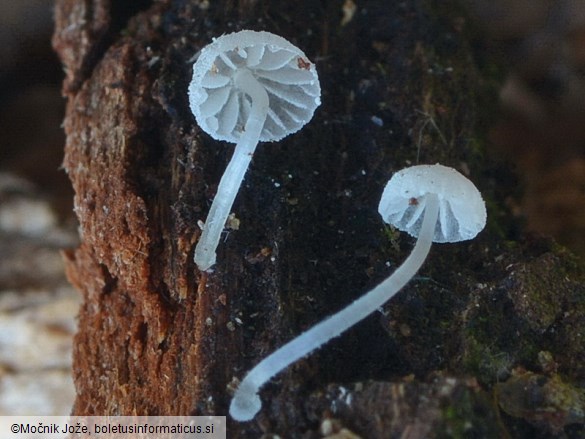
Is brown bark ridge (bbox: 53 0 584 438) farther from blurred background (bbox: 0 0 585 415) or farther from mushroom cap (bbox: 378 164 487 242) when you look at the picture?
blurred background (bbox: 0 0 585 415)

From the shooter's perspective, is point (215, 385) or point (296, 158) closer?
point (215, 385)

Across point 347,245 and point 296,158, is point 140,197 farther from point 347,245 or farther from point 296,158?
point 347,245

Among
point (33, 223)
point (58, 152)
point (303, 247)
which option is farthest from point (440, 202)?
point (58, 152)

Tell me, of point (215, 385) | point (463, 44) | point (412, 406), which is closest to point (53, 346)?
point (215, 385)

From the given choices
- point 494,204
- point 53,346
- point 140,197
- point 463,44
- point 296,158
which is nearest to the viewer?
point 140,197

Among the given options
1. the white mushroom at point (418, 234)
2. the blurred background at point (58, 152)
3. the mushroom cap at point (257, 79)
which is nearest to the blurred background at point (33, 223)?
the blurred background at point (58, 152)

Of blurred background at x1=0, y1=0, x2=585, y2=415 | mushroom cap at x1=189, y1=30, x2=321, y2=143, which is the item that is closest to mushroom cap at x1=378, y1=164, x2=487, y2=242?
mushroom cap at x1=189, y1=30, x2=321, y2=143

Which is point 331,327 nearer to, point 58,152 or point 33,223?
point 33,223

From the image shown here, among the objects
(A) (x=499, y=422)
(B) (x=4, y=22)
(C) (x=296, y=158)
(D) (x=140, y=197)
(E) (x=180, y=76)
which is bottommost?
(A) (x=499, y=422)
